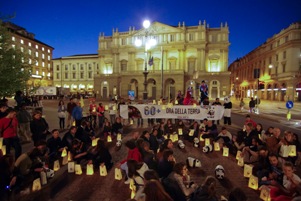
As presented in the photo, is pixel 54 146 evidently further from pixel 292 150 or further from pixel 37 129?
pixel 292 150

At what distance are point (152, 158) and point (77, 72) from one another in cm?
7641

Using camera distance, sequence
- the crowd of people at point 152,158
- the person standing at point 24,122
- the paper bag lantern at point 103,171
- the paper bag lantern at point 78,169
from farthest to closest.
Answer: the person standing at point 24,122 → the paper bag lantern at point 78,169 → the paper bag lantern at point 103,171 → the crowd of people at point 152,158

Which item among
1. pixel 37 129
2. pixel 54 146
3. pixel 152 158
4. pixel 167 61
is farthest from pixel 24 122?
pixel 167 61

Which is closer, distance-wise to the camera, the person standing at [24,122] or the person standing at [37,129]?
the person standing at [37,129]

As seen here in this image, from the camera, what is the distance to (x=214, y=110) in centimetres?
1199

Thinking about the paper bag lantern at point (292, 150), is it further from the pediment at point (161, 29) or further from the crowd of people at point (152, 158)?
the pediment at point (161, 29)

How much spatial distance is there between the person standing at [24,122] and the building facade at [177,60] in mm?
41432

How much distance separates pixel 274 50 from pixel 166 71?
28140 mm

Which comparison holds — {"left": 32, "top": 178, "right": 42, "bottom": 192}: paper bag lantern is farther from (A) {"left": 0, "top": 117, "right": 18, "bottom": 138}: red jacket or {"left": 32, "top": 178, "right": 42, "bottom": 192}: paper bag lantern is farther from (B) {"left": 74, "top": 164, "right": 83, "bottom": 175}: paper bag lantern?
(A) {"left": 0, "top": 117, "right": 18, "bottom": 138}: red jacket

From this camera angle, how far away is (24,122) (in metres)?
9.47

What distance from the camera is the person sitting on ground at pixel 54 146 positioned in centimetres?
701

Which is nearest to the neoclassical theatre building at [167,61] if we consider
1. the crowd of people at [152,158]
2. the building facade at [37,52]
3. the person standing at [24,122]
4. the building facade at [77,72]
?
the building facade at [77,72]

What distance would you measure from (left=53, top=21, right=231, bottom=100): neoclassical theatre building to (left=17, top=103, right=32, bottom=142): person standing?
132 ft

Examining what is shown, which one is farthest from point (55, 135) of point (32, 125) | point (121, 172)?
point (121, 172)
